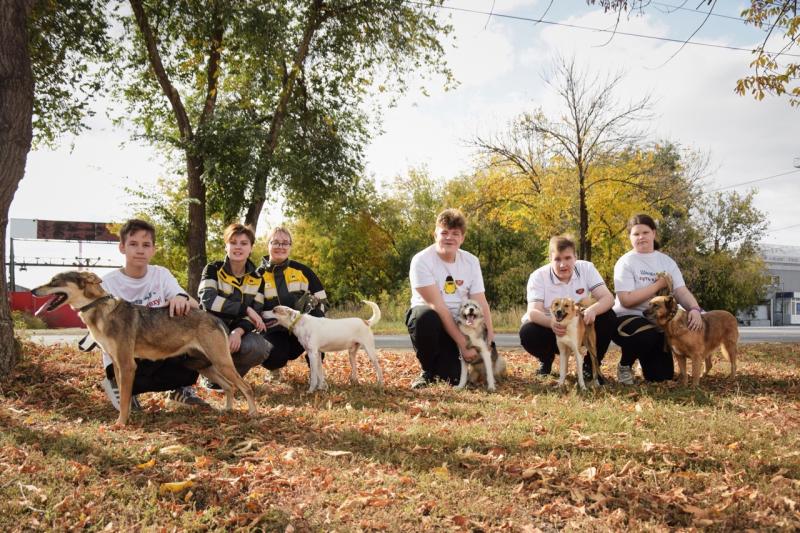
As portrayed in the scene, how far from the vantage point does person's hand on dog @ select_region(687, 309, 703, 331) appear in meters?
6.43

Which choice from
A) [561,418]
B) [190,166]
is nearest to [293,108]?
[190,166]

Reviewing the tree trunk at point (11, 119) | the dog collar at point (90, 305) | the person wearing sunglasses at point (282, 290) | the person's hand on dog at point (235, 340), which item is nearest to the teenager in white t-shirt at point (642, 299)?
the person wearing sunglasses at point (282, 290)

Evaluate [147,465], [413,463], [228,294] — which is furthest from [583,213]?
[147,465]

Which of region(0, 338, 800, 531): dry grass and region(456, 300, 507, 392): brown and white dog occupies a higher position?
region(456, 300, 507, 392): brown and white dog

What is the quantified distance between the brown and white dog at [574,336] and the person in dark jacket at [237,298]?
3190 millimetres

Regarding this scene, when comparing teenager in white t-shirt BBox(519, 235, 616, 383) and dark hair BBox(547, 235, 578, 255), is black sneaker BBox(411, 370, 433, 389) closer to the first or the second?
teenager in white t-shirt BBox(519, 235, 616, 383)

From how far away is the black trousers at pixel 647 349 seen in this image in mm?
6684

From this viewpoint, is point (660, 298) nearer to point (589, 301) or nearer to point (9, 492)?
point (589, 301)

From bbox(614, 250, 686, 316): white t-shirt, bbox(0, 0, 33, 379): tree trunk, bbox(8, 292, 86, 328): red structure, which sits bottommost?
bbox(8, 292, 86, 328): red structure

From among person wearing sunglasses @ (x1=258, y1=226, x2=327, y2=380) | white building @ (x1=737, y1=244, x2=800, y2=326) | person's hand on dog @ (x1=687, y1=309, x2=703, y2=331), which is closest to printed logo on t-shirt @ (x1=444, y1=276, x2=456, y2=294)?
person wearing sunglasses @ (x1=258, y1=226, x2=327, y2=380)

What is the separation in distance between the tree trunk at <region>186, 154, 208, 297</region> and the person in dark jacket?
8.59 meters

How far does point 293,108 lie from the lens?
1578 cm

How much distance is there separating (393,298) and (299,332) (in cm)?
2266

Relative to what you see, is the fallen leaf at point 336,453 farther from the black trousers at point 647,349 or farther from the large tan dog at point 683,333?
the large tan dog at point 683,333
